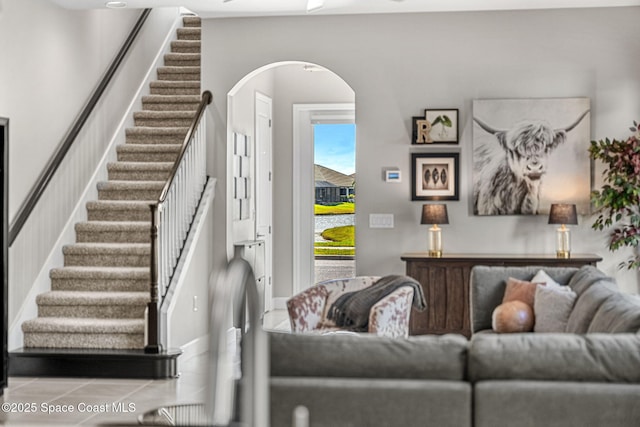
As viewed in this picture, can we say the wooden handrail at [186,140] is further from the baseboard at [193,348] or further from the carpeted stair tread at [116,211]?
the baseboard at [193,348]

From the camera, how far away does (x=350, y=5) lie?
25.2ft

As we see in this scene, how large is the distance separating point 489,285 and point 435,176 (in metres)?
2.12

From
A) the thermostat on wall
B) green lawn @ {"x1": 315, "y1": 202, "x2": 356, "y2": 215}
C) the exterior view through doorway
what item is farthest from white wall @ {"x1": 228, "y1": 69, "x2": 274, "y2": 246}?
the thermostat on wall

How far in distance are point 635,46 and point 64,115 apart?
5237 mm

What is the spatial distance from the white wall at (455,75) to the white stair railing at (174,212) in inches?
41.6

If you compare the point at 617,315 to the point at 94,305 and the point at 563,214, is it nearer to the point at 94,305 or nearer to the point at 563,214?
the point at 563,214

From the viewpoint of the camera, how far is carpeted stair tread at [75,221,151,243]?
808 centimetres

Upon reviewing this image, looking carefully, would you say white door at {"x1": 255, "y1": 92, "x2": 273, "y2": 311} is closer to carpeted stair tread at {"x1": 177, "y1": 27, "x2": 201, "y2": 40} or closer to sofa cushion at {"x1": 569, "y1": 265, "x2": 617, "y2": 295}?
carpeted stair tread at {"x1": 177, "y1": 27, "x2": 201, "y2": 40}

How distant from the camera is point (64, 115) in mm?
8086

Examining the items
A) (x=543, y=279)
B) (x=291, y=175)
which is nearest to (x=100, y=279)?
(x=291, y=175)

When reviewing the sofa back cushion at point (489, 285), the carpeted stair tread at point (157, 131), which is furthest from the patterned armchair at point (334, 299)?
the carpeted stair tread at point (157, 131)

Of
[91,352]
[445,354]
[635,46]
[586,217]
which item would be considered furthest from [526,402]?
[635,46]

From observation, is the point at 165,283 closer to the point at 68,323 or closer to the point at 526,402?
the point at 68,323

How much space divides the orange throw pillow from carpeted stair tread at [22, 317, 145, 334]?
9.67 ft
